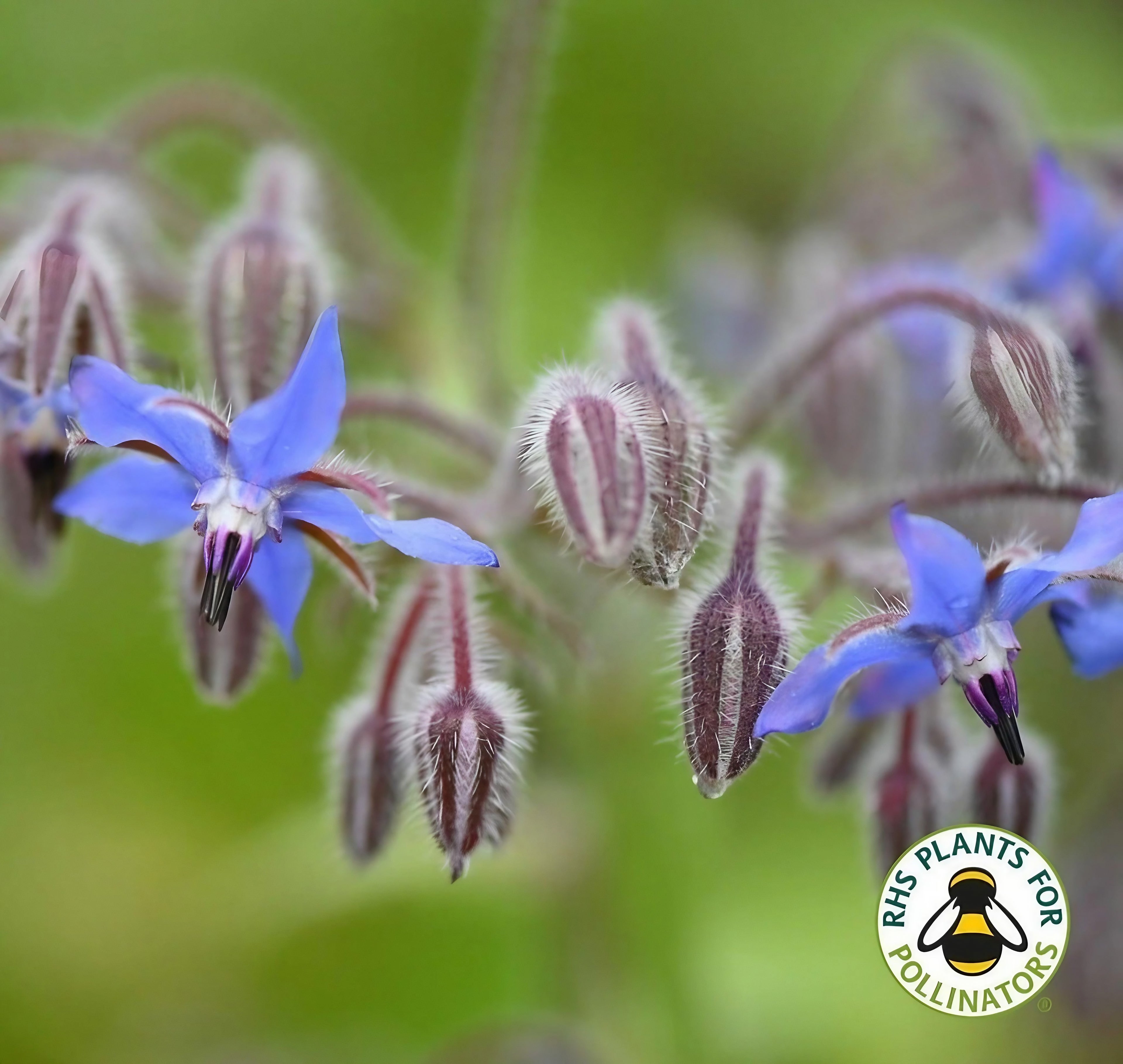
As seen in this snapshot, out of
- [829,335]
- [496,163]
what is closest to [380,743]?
[829,335]

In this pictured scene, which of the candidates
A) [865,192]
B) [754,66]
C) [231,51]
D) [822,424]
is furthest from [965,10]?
[822,424]

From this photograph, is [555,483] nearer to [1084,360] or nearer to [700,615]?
[700,615]

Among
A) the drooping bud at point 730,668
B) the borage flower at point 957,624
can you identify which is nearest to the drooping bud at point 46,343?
the drooping bud at point 730,668

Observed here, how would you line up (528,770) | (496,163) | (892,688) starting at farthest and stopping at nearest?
(496,163) → (528,770) → (892,688)

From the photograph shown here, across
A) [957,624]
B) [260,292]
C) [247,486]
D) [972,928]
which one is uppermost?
[260,292]

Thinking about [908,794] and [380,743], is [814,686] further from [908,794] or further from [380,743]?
[380,743]

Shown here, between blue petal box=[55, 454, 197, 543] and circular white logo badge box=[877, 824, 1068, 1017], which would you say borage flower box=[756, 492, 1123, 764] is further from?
blue petal box=[55, 454, 197, 543]
